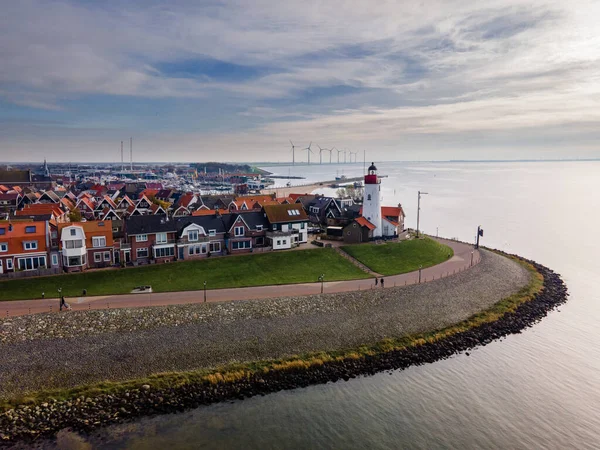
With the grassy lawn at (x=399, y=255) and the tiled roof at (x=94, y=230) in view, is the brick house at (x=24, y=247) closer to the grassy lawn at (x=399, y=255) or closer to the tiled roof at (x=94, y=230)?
the tiled roof at (x=94, y=230)

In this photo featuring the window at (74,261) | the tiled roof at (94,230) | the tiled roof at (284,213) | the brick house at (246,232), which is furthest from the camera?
the tiled roof at (284,213)

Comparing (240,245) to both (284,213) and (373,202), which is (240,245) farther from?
(373,202)

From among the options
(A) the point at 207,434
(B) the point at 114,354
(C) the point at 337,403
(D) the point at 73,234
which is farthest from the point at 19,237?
(C) the point at 337,403

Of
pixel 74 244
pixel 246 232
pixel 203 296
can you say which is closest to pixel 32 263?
pixel 74 244

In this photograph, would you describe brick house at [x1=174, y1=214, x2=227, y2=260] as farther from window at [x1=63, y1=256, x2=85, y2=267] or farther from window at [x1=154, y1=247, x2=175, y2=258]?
window at [x1=63, y1=256, x2=85, y2=267]

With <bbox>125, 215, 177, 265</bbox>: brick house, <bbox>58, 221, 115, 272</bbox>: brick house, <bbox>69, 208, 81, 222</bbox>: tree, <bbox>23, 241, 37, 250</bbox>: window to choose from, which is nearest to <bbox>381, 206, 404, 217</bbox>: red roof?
<bbox>125, 215, 177, 265</bbox>: brick house

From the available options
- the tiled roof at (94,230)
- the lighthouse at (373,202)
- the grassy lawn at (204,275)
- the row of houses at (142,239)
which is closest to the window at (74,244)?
the row of houses at (142,239)
